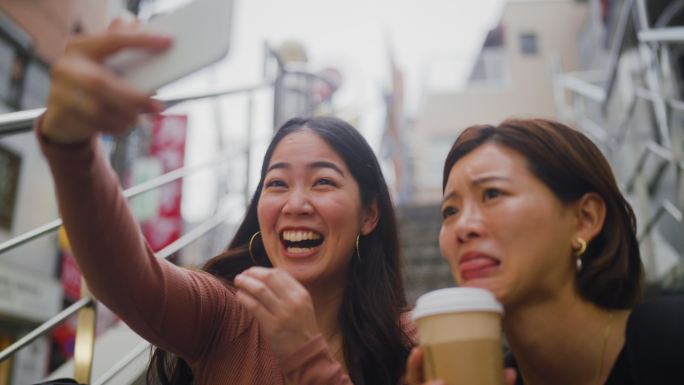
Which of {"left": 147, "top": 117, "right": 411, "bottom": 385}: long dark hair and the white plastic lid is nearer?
the white plastic lid

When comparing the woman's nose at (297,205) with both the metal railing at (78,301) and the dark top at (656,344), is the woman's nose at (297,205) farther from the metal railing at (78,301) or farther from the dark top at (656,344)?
the dark top at (656,344)

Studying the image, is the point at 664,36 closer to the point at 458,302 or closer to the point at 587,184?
the point at 587,184

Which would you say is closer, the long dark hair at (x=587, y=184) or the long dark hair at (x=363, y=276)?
the long dark hair at (x=587, y=184)

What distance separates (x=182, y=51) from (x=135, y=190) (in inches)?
62.4

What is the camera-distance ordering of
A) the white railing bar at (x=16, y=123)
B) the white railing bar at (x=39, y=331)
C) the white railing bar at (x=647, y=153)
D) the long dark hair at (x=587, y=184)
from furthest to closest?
the white railing bar at (x=647, y=153)
the white railing bar at (x=39, y=331)
the white railing bar at (x=16, y=123)
the long dark hair at (x=587, y=184)

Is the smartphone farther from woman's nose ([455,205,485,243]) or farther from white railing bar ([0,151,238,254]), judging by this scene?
white railing bar ([0,151,238,254])

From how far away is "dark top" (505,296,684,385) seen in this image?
4.03 ft

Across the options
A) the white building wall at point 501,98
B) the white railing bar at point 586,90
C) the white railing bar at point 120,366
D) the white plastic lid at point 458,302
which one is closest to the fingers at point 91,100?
the white plastic lid at point 458,302

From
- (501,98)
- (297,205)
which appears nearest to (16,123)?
(297,205)

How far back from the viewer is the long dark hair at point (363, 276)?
1964 mm

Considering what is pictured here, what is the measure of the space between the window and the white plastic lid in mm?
20888

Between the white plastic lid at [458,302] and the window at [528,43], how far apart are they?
2089 cm

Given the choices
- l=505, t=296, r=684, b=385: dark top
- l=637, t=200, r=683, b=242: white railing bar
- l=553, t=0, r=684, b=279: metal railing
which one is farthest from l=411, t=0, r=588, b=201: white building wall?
l=505, t=296, r=684, b=385: dark top

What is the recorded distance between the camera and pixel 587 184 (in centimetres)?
158
